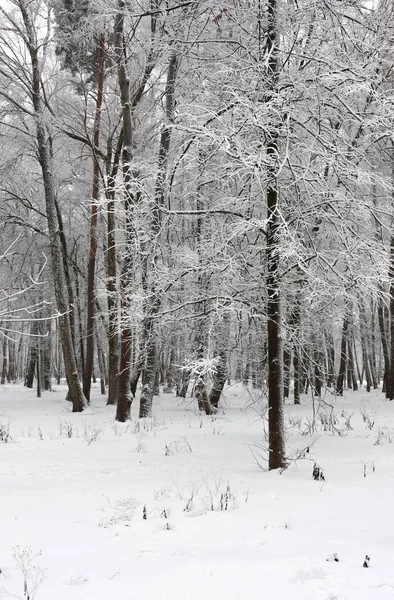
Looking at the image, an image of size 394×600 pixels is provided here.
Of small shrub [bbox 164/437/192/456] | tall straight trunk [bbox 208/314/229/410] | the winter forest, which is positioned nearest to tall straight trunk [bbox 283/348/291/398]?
the winter forest

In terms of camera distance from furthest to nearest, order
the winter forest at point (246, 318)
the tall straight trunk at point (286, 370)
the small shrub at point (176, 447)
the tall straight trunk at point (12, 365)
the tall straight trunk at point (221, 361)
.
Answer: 1. the tall straight trunk at point (12, 365)
2. the tall straight trunk at point (221, 361)
3. the small shrub at point (176, 447)
4. the tall straight trunk at point (286, 370)
5. the winter forest at point (246, 318)

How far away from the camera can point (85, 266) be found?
77.0 feet

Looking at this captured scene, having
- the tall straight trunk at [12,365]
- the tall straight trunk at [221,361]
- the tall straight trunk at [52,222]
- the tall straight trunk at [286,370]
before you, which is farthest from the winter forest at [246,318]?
the tall straight trunk at [12,365]

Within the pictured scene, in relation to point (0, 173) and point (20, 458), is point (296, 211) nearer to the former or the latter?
point (20, 458)

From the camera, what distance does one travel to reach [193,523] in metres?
4.22

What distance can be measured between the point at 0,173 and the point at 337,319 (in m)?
11.6

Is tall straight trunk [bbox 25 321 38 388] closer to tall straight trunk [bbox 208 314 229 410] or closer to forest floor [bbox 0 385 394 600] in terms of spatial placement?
tall straight trunk [bbox 208 314 229 410]

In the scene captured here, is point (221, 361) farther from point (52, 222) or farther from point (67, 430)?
point (52, 222)

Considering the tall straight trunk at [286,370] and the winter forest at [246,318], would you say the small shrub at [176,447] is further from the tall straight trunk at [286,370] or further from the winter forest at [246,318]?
the tall straight trunk at [286,370]

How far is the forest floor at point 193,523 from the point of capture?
2.96 m

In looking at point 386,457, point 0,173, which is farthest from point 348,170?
point 0,173

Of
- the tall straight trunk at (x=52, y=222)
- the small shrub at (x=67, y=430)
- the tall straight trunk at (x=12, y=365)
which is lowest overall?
the small shrub at (x=67, y=430)

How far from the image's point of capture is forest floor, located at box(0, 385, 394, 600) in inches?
117

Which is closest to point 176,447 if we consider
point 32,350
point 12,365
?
point 32,350
